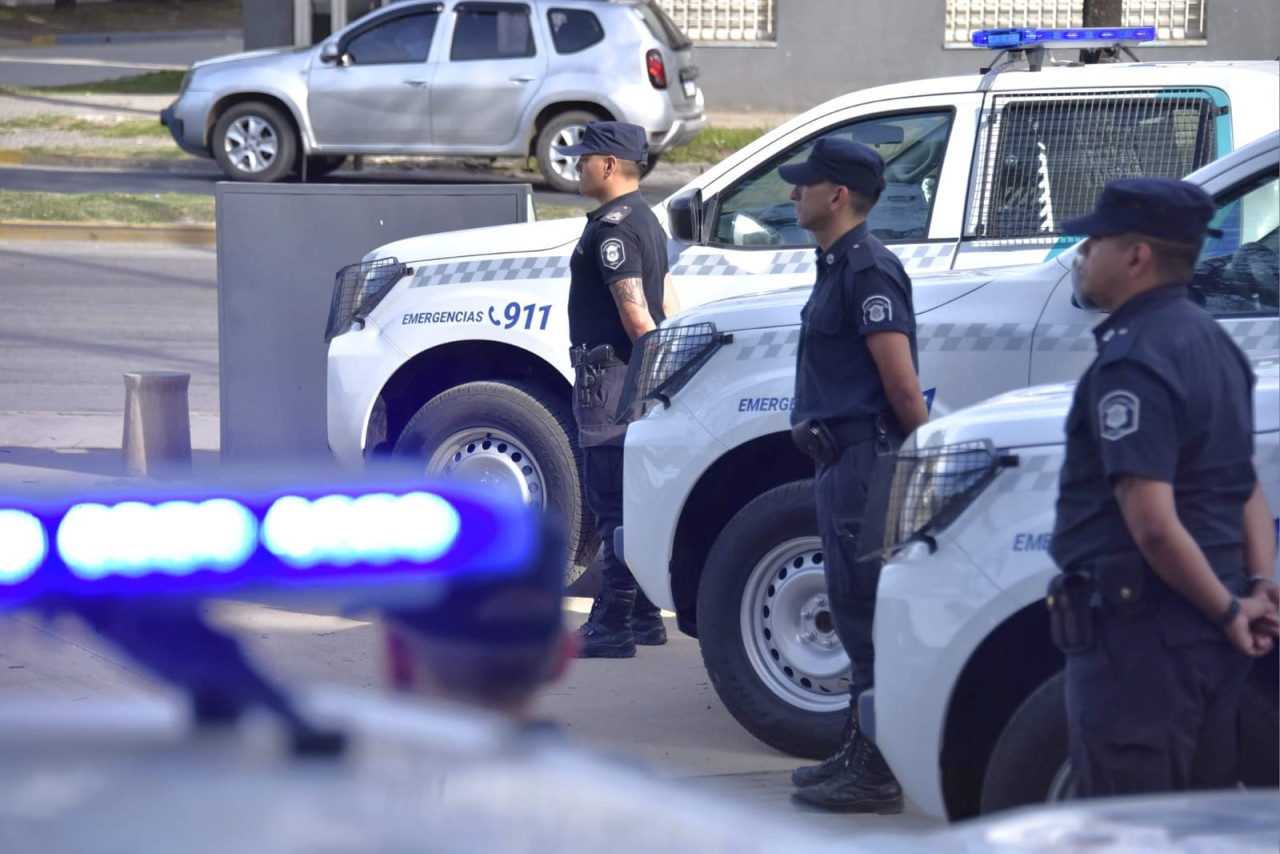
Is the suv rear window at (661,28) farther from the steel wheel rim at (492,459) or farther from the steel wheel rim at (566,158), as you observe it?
the steel wheel rim at (492,459)

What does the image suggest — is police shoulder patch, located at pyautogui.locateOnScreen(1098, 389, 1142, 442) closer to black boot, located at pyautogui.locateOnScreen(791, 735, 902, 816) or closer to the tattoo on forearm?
black boot, located at pyautogui.locateOnScreen(791, 735, 902, 816)

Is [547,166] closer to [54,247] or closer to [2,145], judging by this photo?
[54,247]

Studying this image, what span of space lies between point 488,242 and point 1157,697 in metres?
4.34

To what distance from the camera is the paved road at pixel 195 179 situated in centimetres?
1864

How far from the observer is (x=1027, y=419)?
3.61 metres

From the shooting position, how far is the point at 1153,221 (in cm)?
307

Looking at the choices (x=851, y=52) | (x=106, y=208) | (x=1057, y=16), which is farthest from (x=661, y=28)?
(x=1057, y=16)

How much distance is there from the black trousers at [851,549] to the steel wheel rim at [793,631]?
0.63m

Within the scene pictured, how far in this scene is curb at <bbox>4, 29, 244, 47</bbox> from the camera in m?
38.8

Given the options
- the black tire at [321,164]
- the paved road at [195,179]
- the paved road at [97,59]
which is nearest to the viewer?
the paved road at [195,179]

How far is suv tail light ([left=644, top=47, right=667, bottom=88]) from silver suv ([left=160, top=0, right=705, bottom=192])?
1 cm

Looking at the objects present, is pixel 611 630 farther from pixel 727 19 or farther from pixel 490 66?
pixel 727 19

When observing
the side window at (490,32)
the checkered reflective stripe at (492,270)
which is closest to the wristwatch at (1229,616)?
the checkered reflective stripe at (492,270)

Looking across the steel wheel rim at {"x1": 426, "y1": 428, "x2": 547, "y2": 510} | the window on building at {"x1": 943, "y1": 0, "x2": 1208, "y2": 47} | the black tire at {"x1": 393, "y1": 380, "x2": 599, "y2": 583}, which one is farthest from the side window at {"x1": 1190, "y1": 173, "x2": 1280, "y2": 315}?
the window on building at {"x1": 943, "y1": 0, "x2": 1208, "y2": 47}
